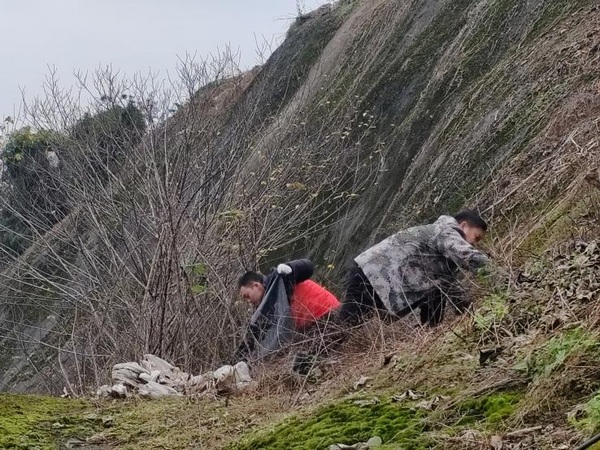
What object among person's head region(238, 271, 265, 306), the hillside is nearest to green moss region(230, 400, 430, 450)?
the hillside

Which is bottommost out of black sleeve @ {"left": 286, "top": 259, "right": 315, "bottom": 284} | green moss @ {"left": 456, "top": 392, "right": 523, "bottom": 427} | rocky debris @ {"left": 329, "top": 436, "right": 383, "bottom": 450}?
green moss @ {"left": 456, "top": 392, "right": 523, "bottom": 427}

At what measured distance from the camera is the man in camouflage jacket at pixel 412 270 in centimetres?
587

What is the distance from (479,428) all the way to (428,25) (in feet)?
42.9

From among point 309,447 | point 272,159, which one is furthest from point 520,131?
point 309,447

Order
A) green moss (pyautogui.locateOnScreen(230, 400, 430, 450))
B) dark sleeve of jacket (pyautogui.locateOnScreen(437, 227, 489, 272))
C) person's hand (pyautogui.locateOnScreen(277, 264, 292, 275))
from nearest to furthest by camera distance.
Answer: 1. green moss (pyautogui.locateOnScreen(230, 400, 430, 450))
2. dark sleeve of jacket (pyautogui.locateOnScreen(437, 227, 489, 272))
3. person's hand (pyautogui.locateOnScreen(277, 264, 292, 275))

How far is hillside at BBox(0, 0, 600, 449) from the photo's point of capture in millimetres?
3400

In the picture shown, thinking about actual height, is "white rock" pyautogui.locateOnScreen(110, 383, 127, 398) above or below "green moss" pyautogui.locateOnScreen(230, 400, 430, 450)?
above

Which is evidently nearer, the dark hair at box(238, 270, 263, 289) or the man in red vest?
the man in red vest

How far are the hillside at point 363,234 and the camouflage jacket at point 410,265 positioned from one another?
0.39 metres

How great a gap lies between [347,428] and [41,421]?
69.4 inches

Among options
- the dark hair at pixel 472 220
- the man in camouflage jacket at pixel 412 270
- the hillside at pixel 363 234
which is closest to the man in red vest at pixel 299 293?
the man in camouflage jacket at pixel 412 270

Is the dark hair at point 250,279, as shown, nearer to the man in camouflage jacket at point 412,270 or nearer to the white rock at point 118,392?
the man in camouflage jacket at point 412,270

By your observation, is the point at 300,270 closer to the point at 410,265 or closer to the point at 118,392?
the point at 410,265

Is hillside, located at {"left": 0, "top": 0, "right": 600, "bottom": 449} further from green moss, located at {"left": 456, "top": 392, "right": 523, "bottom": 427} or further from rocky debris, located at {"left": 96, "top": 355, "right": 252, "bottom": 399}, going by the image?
rocky debris, located at {"left": 96, "top": 355, "right": 252, "bottom": 399}
